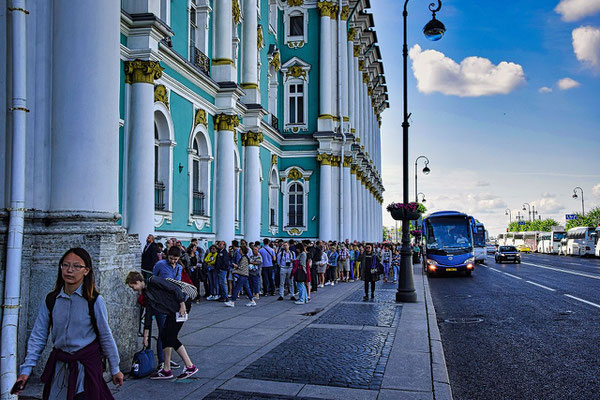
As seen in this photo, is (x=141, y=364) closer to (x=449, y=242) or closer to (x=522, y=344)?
(x=522, y=344)

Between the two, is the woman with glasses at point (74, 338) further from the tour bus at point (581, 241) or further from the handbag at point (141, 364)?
the tour bus at point (581, 241)

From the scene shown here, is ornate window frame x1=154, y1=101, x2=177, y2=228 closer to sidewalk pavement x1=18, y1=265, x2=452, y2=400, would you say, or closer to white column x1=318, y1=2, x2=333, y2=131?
sidewalk pavement x1=18, y1=265, x2=452, y2=400

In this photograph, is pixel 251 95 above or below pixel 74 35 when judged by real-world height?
above

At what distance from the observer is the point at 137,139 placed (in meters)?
15.7

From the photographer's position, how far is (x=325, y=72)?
117 feet

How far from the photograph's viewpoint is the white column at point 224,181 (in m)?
22.2

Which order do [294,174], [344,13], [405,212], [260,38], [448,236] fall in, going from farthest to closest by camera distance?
[344,13] → [294,174] → [448,236] → [260,38] → [405,212]

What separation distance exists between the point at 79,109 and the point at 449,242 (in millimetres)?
26484

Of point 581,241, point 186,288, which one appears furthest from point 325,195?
point 581,241

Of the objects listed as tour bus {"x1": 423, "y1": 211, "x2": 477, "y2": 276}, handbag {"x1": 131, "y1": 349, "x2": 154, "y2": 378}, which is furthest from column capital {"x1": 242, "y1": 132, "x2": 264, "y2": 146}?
handbag {"x1": 131, "y1": 349, "x2": 154, "y2": 378}

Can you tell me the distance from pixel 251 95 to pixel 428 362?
19.8 m

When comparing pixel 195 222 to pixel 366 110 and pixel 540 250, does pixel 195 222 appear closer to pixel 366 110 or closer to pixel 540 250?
pixel 366 110

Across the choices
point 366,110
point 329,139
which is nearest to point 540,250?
point 366,110

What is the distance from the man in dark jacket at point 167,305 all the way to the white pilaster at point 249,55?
63.7 ft
